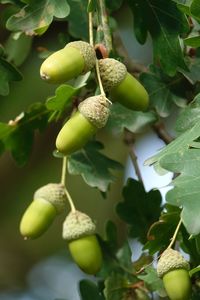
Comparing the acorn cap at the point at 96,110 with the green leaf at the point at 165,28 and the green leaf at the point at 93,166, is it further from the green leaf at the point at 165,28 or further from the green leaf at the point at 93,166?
the green leaf at the point at 93,166

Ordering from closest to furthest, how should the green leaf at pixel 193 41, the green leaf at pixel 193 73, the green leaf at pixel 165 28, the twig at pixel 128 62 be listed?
the green leaf at pixel 193 41
the green leaf at pixel 165 28
the green leaf at pixel 193 73
the twig at pixel 128 62

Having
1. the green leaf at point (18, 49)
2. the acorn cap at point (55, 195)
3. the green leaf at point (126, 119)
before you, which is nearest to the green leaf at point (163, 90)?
the green leaf at point (126, 119)

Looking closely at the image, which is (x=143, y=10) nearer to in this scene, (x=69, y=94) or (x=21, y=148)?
(x=69, y=94)

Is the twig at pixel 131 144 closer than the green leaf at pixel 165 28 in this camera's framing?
No

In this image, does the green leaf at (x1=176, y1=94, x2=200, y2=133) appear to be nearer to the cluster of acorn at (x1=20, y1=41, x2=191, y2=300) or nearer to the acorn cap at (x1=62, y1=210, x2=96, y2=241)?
the cluster of acorn at (x1=20, y1=41, x2=191, y2=300)

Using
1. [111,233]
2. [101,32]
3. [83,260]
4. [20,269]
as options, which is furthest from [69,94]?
[20,269]

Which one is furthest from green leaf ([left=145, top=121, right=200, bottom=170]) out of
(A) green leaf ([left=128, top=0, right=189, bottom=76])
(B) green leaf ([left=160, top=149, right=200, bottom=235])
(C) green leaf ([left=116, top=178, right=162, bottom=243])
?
(C) green leaf ([left=116, top=178, right=162, bottom=243])
